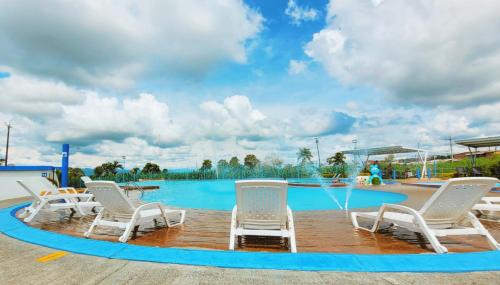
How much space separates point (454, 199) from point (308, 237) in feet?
6.33

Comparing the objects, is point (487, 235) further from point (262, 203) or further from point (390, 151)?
point (390, 151)

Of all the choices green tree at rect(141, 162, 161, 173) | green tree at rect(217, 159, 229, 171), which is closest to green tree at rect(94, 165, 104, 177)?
green tree at rect(141, 162, 161, 173)

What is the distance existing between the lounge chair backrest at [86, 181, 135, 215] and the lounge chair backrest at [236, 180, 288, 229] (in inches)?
66.8

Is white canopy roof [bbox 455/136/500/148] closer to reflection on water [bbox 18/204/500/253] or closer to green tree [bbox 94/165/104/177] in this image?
reflection on water [bbox 18/204/500/253]

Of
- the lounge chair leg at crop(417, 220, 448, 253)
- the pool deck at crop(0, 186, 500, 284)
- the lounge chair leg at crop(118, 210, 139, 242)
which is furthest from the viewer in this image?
the lounge chair leg at crop(118, 210, 139, 242)

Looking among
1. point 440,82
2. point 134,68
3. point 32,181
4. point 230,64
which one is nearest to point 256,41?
point 230,64

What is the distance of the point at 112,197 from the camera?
369cm

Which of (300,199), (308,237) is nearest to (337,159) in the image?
(300,199)

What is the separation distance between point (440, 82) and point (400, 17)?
8.74m

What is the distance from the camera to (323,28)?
11.3m

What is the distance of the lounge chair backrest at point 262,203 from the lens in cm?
A: 306

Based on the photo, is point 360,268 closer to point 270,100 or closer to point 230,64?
point 230,64

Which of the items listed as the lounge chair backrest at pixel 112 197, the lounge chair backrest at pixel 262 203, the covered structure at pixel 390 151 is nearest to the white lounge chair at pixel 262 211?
the lounge chair backrest at pixel 262 203

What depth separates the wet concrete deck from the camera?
10.5 feet
